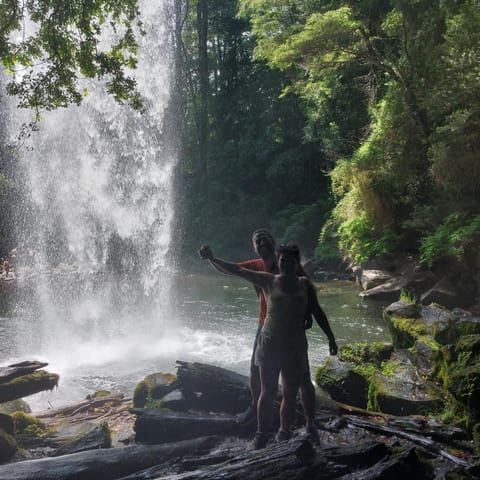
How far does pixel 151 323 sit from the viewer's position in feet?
39.0

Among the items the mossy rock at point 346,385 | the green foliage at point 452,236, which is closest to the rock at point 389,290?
the green foliage at point 452,236

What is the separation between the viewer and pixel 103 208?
1487cm

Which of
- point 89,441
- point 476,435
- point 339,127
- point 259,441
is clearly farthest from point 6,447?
point 339,127

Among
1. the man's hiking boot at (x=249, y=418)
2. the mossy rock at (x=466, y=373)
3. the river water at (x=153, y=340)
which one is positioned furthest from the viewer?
the river water at (x=153, y=340)

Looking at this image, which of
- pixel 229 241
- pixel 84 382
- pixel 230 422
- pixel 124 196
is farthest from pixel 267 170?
pixel 230 422

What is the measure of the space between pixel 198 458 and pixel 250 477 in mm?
807

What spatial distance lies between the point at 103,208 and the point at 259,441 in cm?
1227

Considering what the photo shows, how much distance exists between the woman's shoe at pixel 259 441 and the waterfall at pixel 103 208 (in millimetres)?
7592

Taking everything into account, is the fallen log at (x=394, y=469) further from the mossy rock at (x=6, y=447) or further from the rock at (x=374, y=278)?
the rock at (x=374, y=278)

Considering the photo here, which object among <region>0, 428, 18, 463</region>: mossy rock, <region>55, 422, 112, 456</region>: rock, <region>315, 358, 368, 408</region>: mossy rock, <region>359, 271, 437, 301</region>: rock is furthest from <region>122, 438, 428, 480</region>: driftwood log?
<region>359, 271, 437, 301</region>: rock

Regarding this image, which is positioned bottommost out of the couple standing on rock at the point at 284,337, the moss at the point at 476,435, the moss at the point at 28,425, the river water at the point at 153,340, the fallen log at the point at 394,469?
the river water at the point at 153,340

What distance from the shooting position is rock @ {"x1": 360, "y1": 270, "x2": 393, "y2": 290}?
13.6 meters

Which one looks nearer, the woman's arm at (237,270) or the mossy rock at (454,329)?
the woman's arm at (237,270)

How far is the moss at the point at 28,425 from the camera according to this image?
17.7ft
